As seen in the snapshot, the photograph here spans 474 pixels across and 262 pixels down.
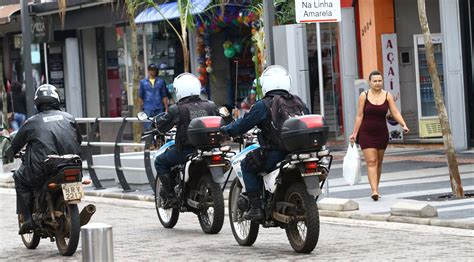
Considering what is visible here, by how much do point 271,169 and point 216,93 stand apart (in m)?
19.5

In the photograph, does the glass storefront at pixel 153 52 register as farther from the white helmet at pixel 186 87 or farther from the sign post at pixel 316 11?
the white helmet at pixel 186 87

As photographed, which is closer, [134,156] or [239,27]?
[134,156]

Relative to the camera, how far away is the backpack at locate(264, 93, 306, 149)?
1210cm

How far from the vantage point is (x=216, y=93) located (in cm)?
3158

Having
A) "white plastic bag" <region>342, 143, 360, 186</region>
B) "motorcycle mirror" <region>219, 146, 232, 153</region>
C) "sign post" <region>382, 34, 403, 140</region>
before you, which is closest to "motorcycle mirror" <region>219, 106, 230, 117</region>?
"motorcycle mirror" <region>219, 146, 232, 153</region>

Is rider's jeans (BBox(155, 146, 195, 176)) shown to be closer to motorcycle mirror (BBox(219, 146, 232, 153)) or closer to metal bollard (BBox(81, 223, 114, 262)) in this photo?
motorcycle mirror (BBox(219, 146, 232, 153))

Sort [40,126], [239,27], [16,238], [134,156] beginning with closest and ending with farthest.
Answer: [40,126]
[16,238]
[134,156]
[239,27]

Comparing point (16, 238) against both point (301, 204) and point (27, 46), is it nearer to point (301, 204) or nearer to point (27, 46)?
point (301, 204)

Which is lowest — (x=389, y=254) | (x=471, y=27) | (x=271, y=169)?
(x=389, y=254)

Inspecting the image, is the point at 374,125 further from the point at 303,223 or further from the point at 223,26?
the point at 223,26

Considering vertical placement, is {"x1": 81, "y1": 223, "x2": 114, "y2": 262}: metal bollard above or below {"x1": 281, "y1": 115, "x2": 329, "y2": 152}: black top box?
below

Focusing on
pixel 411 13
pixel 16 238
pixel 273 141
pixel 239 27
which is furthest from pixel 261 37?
pixel 273 141

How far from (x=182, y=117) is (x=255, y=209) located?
2.25 meters

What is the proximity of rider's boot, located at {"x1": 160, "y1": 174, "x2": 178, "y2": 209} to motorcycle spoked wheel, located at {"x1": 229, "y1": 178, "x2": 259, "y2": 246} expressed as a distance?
4.88ft
